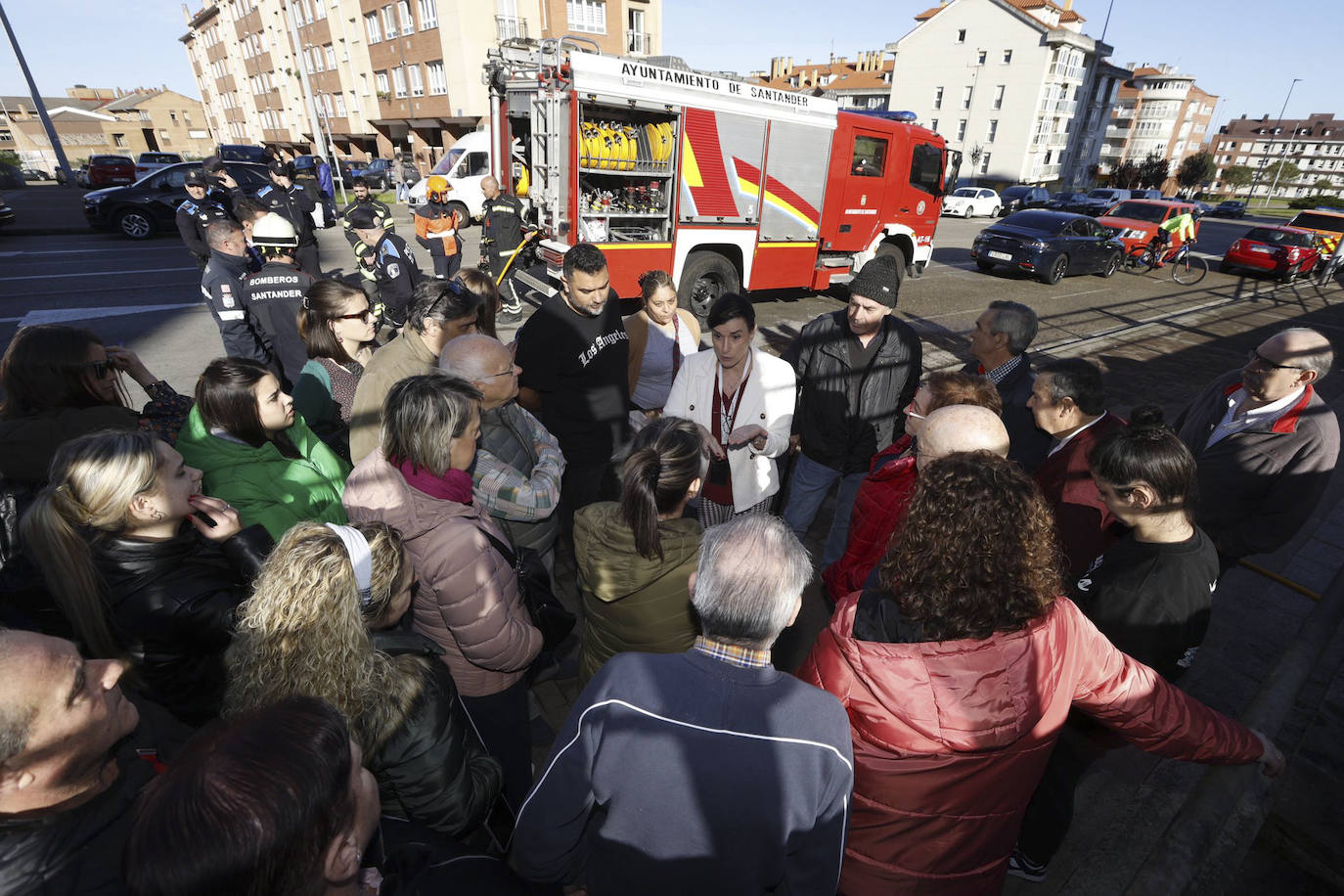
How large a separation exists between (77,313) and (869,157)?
12300 millimetres

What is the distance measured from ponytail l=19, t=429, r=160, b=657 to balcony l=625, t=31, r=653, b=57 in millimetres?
35544

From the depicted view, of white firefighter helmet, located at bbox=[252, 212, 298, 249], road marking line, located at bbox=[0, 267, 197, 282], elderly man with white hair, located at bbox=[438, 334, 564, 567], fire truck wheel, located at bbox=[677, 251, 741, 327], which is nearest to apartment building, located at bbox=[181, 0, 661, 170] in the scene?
road marking line, located at bbox=[0, 267, 197, 282]

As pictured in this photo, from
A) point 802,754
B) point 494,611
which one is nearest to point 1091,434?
point 802,754

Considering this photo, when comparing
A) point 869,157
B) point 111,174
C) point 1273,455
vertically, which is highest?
point 869,157

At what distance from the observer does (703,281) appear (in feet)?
30.2

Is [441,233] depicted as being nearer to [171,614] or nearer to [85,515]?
[85,515]

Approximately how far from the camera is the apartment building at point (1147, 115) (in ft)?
211

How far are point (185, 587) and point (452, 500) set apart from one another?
75cm

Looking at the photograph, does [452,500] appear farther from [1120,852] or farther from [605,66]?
[605,66]

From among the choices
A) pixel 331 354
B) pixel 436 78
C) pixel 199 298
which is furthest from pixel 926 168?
→ pixel 436 78

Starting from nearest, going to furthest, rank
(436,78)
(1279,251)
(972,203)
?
1. (1279,251)
2. (972,203)
3. (436,78)

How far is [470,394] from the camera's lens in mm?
2098

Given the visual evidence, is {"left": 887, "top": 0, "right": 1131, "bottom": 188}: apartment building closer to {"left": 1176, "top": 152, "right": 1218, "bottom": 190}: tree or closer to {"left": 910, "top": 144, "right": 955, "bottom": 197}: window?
{"left": 1176, "top": 152, "right": 1218, "bottom": 190}: tree

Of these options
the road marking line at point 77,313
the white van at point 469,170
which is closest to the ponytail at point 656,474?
the road marking line at point 77,313
